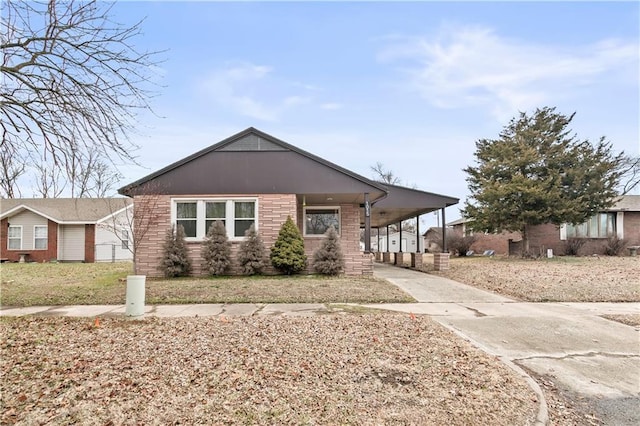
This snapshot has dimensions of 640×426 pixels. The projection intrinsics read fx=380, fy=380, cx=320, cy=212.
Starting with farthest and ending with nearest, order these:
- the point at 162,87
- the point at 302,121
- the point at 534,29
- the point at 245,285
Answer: the point at 302,121 → the point at 245,285 → the point at 534,29 → the point at 162,87

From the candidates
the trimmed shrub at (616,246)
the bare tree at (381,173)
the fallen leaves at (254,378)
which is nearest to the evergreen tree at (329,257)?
the fallen leaves at (254,378)

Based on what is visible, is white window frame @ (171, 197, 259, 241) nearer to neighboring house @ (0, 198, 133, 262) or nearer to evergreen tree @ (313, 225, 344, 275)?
evergreen tree @ (313, 225, 344, 275)

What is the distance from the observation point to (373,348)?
496 centimetres

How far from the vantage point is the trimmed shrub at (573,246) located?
23766mm

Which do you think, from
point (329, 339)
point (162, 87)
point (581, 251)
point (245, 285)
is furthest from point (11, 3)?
point (581, 251)

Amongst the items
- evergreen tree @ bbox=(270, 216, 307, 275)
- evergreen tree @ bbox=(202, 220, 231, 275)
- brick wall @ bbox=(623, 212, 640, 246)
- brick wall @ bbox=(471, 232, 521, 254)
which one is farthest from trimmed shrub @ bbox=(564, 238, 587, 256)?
evergreen tree @ bbox=(202, 220, 231, 275)

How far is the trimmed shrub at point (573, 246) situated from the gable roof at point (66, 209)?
26.8 m

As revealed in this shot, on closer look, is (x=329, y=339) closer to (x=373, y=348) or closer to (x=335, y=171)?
(x=373, y=348)

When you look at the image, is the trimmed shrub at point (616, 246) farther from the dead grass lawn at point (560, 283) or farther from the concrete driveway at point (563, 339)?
the concrete driveway at point (563, 339)

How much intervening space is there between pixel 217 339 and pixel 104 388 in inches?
70.2

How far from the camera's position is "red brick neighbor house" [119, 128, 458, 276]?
1345 cm

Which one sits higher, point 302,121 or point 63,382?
point 302,121

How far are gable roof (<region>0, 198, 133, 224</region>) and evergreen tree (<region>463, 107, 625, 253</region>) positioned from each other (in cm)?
2023

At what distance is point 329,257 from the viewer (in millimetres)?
13086
